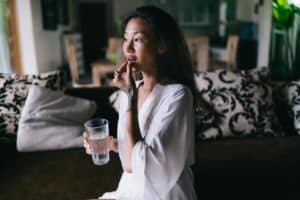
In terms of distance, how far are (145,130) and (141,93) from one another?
17 centimetres

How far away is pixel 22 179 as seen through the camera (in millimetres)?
1476

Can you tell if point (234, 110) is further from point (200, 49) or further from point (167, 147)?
point (200, 49)

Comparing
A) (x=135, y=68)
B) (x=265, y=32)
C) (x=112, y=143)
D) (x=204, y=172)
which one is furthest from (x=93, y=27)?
(x=135, y=68)

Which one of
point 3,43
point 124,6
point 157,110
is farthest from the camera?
point 124,6

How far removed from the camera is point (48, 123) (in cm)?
180

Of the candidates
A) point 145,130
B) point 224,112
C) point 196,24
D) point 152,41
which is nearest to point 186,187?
point 145,130

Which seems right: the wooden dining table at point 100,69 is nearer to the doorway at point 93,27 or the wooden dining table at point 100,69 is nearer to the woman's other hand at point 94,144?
the woman's other hand at point 94,144

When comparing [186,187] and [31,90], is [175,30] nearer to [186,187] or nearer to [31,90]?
[186,187]

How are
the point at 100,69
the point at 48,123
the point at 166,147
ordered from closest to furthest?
1. the point at 166,147
2. the point at 48,123
3. the point at 100,69

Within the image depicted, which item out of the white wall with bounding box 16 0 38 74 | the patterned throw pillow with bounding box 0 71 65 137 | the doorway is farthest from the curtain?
the doorway

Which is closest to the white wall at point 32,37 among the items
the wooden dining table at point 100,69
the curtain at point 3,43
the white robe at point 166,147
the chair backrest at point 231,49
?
the curtain at point 3,43

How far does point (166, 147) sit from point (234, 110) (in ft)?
3.62

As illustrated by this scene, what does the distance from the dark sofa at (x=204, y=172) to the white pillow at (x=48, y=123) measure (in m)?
0.05

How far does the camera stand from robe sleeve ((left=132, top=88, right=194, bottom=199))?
90cm
